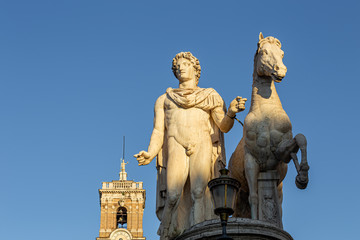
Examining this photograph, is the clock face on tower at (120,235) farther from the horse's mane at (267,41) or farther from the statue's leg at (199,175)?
the horse's mane at (267,41)

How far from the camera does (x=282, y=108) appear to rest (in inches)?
561

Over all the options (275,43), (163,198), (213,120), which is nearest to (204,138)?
(213,120)

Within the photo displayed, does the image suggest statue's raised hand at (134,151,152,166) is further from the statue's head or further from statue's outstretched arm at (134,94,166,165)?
the statue's head

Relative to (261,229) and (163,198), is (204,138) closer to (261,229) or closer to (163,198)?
(163,198)

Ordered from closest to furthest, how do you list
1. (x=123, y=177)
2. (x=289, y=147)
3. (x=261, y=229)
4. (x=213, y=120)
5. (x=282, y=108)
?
(x=261, y=229) → (x=289, y=147) → (x=282, y=108) → (x=213, y=120) → (x=123, y=177)

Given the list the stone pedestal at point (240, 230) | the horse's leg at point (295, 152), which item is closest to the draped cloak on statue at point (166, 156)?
the horse's leg at point (295, 152)

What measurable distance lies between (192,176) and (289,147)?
87.8 inches

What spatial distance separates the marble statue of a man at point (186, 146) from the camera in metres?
14.4

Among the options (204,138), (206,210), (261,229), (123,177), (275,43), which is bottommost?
(261,229)

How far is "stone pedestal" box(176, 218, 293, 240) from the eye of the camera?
11320 millimetres

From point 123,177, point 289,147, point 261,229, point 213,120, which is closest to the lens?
point 261,229

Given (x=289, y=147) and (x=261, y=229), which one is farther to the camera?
(x=289, y=147)

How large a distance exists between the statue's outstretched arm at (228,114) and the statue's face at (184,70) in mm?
995

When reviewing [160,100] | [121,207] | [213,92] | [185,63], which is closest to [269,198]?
[213,92]
